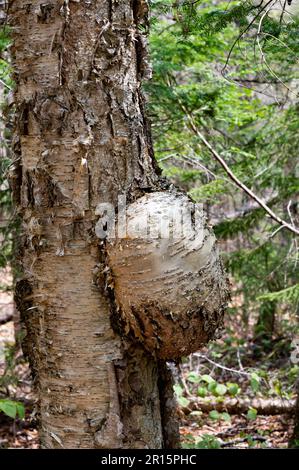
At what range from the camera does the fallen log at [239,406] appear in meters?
5.12

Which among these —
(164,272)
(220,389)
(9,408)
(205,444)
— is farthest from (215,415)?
(164,272)

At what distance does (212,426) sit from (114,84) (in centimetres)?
400

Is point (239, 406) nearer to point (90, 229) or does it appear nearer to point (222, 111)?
point (222, 111)

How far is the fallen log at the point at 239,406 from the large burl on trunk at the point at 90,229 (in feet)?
11.2

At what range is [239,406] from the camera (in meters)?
5.20

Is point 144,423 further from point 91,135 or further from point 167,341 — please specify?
point 91,135

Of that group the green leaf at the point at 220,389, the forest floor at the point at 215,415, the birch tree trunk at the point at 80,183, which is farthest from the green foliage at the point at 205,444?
the birch tree trunk at the point at 80,183

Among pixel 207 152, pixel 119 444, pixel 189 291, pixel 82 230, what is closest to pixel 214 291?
pixel 189 291

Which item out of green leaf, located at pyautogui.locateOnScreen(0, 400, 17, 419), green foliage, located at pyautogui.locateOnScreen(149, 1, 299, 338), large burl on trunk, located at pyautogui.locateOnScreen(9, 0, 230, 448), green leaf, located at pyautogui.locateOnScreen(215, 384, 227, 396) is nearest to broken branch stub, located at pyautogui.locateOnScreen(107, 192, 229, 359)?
large burl on trunk, located at pyautogui.locateOnScreen(9, 0, 230, 448)

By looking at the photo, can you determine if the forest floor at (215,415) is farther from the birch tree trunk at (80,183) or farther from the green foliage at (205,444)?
the birch tree trunk at (80,183)

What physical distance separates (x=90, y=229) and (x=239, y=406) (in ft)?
13.0

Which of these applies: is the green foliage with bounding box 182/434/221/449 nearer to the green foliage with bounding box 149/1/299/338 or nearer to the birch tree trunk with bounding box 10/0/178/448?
the green foliage with bounding box 149/1/299/338

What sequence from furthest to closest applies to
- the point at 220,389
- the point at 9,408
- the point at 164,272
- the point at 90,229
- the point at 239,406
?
the point at 239,406, the point at 220,389, the point at 9,408, the point at 90,229, the point at 164,272

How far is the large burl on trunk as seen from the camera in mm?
1828
